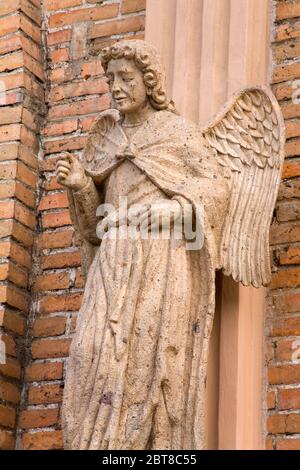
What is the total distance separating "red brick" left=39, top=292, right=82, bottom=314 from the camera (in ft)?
16.8

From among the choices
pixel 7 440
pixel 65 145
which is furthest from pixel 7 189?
pixel 7 440

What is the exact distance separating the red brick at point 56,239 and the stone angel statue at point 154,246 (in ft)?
1.46

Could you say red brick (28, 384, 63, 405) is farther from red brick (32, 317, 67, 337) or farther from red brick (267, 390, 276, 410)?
red brick (267, 390, 276, 410)

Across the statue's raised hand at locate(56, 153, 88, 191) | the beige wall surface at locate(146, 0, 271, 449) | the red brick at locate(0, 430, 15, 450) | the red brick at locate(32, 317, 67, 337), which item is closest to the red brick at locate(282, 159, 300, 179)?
the beige wall surface at locate(146, 0, 271, 449)

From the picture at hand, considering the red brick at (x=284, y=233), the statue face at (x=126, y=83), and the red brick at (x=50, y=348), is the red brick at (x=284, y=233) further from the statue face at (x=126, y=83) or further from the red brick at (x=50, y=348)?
the red brick at (x=50, y=348)

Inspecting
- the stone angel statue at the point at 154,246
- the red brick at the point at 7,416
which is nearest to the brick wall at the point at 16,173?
the red brick at the point at 7,416

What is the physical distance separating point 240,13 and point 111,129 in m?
0.59

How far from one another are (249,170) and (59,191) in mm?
859

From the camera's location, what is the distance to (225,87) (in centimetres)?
492

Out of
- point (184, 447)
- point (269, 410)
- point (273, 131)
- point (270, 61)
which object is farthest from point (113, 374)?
point (270, 61)

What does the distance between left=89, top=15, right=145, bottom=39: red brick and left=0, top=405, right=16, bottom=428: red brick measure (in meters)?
1.39

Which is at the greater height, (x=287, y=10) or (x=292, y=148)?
(x=287, y=10)

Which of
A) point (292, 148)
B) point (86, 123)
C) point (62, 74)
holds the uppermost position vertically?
point (62, 74)

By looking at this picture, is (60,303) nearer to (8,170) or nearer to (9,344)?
(9,344)
